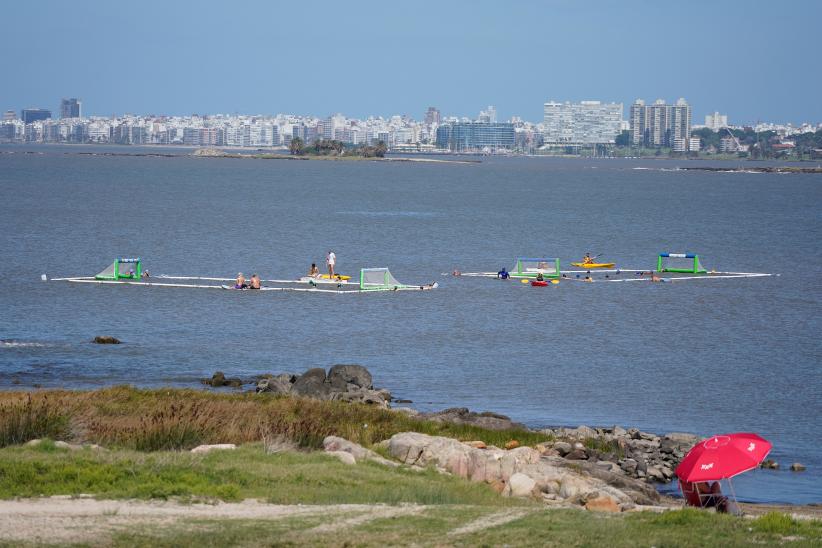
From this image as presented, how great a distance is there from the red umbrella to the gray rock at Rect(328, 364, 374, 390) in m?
14.6

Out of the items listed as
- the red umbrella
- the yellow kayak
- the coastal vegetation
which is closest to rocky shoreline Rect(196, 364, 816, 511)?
the coastal vegetation

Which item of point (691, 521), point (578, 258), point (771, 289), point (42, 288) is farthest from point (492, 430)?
point (578, 258)

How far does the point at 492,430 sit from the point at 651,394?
8.59 m

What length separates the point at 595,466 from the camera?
22047mm

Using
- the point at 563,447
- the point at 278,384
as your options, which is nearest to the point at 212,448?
the point at 563,447

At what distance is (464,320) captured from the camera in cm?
4497

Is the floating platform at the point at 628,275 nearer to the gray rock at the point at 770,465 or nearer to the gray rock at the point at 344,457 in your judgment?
the gray rock at the point at 770,465

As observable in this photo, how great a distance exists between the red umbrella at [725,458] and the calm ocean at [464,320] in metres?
6.95

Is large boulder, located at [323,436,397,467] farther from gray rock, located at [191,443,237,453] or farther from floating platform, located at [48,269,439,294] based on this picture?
floating platform, located at [48,269,439,294]

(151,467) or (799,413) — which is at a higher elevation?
(151,467)

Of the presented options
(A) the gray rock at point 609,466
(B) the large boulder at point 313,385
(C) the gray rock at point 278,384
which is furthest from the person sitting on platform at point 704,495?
(C) the gray rock at point 278,384

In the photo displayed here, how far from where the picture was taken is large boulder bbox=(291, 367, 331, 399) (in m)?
29.0

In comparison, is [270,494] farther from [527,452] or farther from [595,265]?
[595,265]

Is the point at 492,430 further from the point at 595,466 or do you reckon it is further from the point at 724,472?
the point at 724,472
